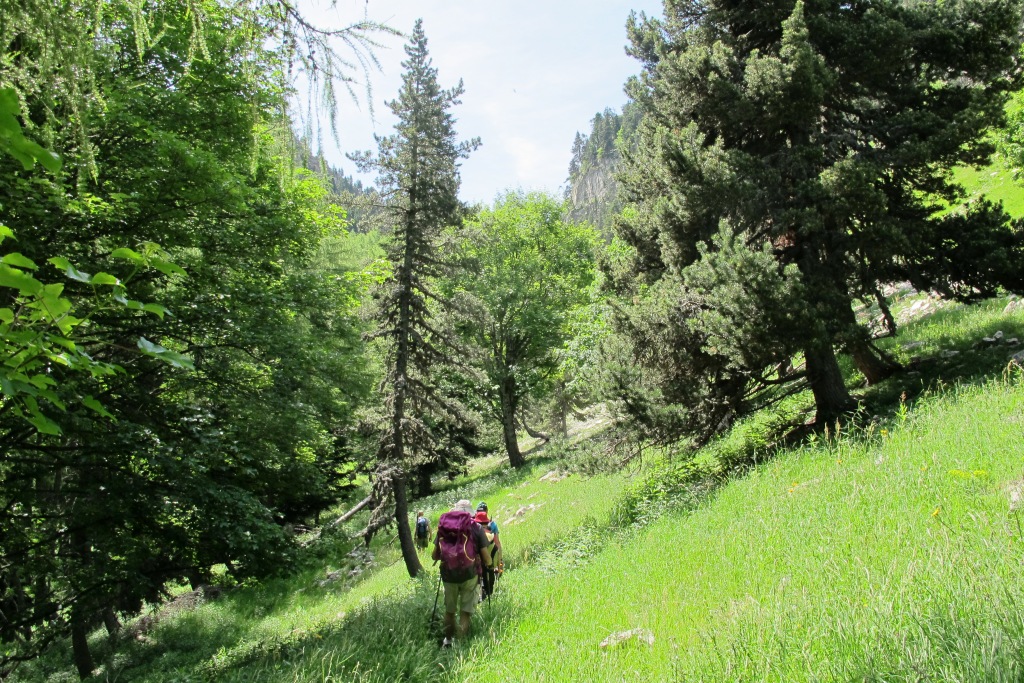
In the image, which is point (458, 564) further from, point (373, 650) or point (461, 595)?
point (373, 650)

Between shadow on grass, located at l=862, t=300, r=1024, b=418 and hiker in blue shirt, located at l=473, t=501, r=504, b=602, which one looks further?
shadow on grass, located at l=862, t=300, r=1024, b=418

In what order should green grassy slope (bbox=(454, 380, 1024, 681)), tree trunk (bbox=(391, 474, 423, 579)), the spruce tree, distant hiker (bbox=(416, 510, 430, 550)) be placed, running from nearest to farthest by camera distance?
1. green grassy slope (bbox=(454, 380, 1024, 681))
2. the spruce tree
3. tree trunk (bbox=(391, 474, 423, 579))
4. distant hiker (bbox=(416, 510, 430, 550))

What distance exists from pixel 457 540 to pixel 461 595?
2.03 ft

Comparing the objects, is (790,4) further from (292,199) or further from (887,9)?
(292,199)

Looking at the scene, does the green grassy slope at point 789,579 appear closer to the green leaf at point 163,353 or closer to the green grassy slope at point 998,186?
the green leaf at point 163,353

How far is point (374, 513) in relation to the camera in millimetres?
13102

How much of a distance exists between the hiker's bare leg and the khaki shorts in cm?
4

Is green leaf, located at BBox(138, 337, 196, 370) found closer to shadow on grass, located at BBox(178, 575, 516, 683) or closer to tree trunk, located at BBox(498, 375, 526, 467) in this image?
shadow on grass, located at BBox(178, 575, 516, 683)

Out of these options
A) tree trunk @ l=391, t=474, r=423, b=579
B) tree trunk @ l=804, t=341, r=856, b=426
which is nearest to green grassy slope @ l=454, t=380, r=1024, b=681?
tree trunk @ l=804, t=341, r=856, b=426

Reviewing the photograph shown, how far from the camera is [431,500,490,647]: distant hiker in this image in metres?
6.17

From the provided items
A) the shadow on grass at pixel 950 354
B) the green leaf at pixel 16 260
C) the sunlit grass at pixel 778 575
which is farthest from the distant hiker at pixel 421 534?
the green leaf at pixel 16 260

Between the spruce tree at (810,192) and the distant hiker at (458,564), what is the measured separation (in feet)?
11.4

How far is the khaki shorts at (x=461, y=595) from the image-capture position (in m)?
6.19

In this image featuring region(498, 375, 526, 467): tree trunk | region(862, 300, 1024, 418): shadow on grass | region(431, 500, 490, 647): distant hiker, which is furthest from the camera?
region(498, 375, 526, 467): tree trunk
